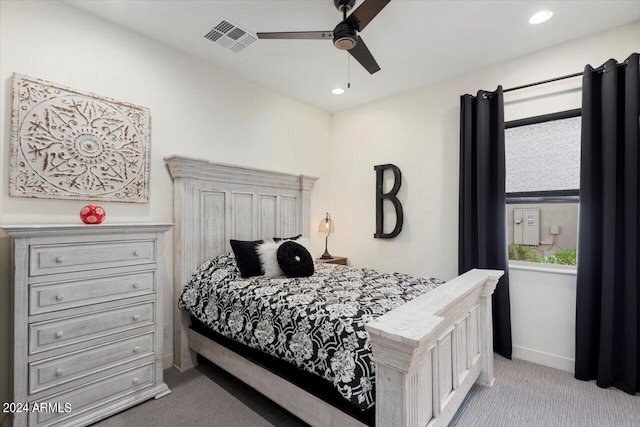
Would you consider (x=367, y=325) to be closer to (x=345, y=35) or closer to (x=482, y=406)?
(x=482, y=406)

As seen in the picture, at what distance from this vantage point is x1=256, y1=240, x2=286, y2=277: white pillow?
8.56 ft

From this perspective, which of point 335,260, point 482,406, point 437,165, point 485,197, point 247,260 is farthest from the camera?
point 335,260

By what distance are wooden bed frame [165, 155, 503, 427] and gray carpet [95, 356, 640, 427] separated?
0.18 meters

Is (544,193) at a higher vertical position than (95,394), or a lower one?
higher

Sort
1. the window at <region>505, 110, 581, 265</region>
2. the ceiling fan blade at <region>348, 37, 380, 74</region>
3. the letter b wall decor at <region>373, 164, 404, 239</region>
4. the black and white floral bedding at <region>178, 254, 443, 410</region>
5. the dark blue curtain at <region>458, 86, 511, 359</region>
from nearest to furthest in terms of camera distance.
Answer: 1. the black and white floral bedding at <region>178, 254, 443, 410</region>
2. the ceiling fan blade at <region>348, 37, 380, 74</region>
3. the window at <region>505, 110, 581, 265</region>
4. the dark blue curtain at <region>458, 86, 511, 359</region>
5. the letter b wall decor at <region>373, 164, 404, 239</region>

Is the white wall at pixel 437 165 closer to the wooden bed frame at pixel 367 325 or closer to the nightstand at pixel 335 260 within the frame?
the nightstand at pixel 335 260

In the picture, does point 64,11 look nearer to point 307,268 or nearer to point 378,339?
point 307,268

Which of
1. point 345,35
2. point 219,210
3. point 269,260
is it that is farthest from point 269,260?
point 345,35

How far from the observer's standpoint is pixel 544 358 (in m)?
2.74

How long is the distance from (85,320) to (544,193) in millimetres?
3815

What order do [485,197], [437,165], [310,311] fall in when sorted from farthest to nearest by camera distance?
1. [437,165]
2. [485,197]
3. [310,311]

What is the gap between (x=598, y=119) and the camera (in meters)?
2.48

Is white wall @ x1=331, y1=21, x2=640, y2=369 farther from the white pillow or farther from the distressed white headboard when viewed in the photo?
the white pillow

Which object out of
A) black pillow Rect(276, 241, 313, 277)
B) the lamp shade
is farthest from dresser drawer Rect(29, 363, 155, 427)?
the lamp shade
